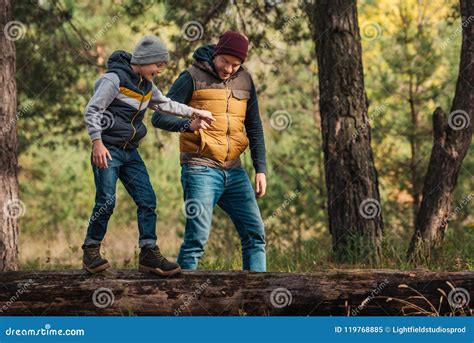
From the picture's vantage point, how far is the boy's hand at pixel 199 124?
566 cm

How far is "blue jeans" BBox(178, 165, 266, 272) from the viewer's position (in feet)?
19.1

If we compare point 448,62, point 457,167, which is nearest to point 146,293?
point 457,167

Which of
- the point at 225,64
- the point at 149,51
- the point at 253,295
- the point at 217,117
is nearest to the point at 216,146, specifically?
the point at 217,117

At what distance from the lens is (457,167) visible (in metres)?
8.49

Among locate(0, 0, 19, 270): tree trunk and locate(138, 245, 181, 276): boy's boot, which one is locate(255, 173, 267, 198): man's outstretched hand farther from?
locate(0, 0, 19, 270): tree trunk

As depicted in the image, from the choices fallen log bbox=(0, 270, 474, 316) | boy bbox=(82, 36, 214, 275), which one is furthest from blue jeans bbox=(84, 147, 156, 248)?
fallen log bbox=(0, 270, 474, 316)

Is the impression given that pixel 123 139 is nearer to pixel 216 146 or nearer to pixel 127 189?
pixel 127 189

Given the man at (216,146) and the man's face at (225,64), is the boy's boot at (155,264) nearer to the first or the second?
the man at (216,146)

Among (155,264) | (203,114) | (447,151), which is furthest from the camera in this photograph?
(447,151)

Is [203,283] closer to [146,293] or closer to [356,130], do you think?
[146,293]

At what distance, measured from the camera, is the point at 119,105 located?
17.7 ft

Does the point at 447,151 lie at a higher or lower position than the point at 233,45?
lower

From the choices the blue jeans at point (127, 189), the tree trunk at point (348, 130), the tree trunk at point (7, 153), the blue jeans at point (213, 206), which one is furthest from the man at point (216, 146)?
the tree trunk at point (348, 130)

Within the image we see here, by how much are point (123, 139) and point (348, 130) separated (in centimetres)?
338
